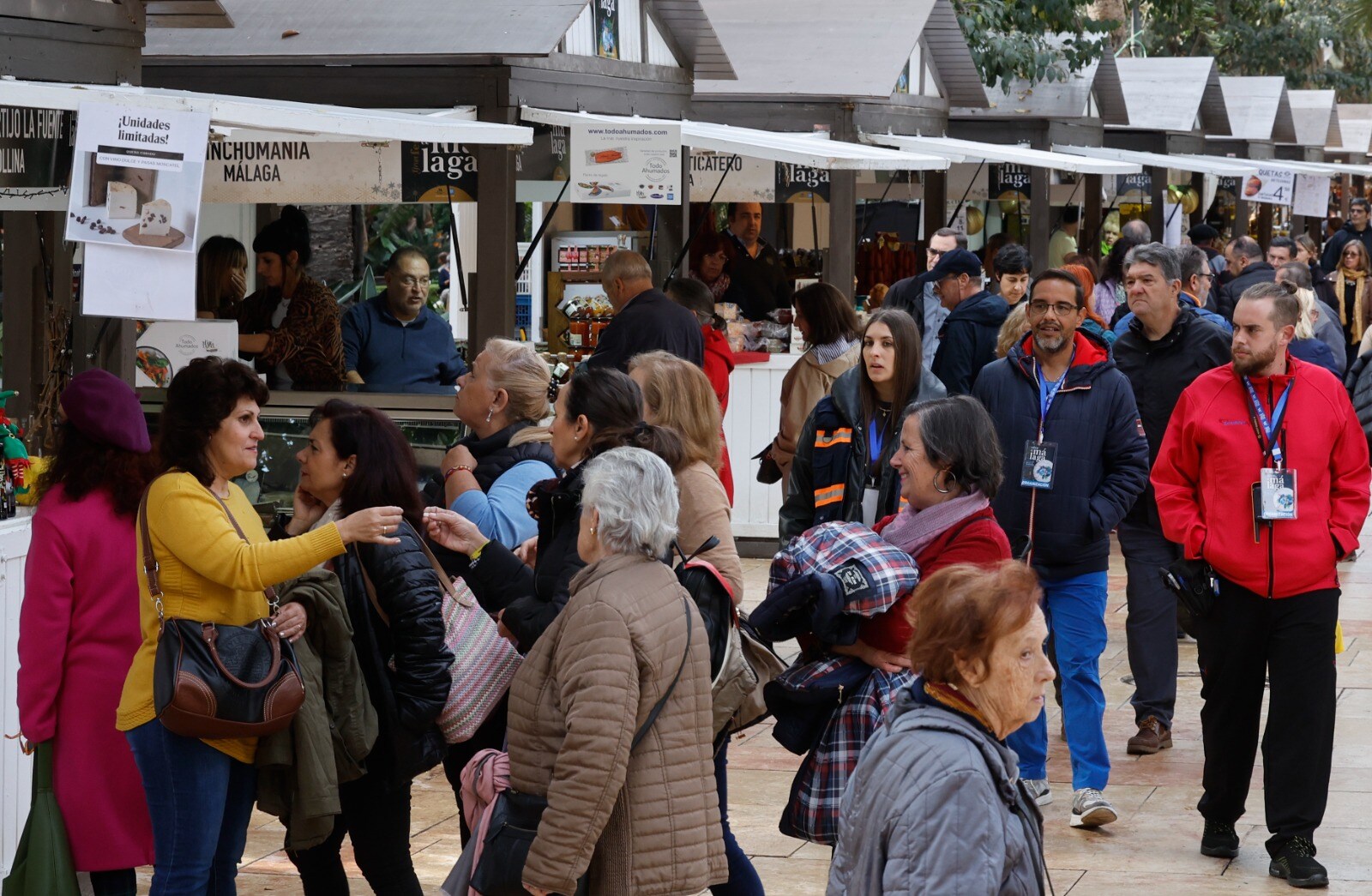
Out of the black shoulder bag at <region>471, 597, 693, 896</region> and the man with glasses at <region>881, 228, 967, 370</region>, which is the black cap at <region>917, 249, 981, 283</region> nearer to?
the man with glasses at <region>881, 228, 967, 370</region>

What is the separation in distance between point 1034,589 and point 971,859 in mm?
Result: 550

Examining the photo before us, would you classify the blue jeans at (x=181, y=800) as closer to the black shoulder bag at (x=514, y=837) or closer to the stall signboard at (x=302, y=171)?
the black shoulder bag at (x=514, y=837)

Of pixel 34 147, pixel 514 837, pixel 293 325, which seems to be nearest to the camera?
pixel 514 837

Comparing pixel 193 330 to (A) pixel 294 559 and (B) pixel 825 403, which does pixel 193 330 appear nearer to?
(B) pixel 825 403

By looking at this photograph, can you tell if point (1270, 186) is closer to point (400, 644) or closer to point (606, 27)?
point (606, 27)

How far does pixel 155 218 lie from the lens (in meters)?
5.81

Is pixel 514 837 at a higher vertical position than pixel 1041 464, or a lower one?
lower

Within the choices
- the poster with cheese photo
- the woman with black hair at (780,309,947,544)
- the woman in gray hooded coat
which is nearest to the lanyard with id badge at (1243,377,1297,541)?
the woman with black hair at (780,309,947,544)

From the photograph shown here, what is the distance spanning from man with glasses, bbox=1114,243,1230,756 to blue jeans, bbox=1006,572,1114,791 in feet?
2.47

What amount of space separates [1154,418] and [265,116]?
3.94 meters

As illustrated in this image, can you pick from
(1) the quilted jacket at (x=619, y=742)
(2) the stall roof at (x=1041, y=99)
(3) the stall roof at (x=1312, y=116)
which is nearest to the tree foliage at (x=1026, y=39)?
(2) the stall roof at (x=1041, y=99)

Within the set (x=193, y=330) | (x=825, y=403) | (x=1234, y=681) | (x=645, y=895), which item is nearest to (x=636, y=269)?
(x=193, y=330)

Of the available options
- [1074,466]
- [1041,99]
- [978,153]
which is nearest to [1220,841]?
[1074,466]

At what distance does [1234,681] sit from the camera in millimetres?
6453
